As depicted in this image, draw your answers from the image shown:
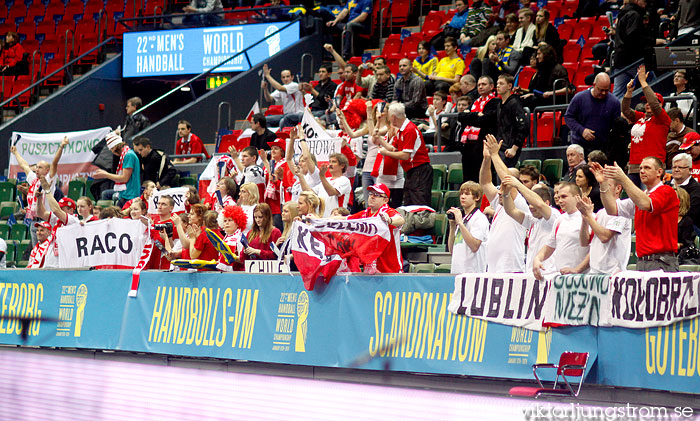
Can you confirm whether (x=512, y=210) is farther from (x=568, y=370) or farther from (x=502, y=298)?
(x=568, y=370)

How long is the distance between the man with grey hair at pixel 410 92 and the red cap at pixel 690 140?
4945 millimetres

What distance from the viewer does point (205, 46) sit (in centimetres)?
2250

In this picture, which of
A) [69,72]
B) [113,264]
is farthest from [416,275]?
[69,72]

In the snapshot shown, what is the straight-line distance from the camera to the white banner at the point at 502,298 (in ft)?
26.8

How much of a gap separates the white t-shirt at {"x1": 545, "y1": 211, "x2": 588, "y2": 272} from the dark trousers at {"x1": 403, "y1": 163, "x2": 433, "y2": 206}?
429 centimetres

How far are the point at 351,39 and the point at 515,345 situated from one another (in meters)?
13.4

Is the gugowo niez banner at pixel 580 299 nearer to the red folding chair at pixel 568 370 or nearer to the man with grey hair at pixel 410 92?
the red folding chair at pixel 568 370

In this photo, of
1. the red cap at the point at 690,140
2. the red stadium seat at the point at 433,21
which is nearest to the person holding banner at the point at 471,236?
the red cap at the point at 690,140

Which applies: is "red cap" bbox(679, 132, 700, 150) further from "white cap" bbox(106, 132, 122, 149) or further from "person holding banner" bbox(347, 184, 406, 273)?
"white cap" bbox(106, 132, 122, 149)

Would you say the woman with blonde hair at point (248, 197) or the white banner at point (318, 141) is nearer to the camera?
the woman with blonde hair at point (248, 197)

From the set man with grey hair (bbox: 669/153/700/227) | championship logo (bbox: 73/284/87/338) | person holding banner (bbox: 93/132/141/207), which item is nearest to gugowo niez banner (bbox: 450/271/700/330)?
man with grey hair (bbox: 669/153/700/227)

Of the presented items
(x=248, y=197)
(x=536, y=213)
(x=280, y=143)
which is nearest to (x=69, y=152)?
(x=280, y=143)

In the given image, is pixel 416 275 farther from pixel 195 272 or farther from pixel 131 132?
pixel 131 132

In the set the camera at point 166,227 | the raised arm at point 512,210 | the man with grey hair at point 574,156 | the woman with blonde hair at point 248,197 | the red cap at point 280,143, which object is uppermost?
the red cap at point 280,143
